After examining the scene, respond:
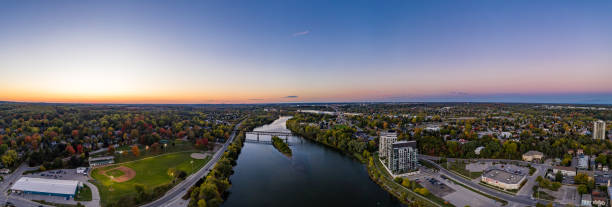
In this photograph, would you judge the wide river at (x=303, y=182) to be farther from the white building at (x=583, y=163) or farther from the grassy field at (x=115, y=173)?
the white building at (x=583, y=163)

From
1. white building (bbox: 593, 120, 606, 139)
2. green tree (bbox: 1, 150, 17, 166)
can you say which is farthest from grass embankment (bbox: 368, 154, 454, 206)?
green tree (bbox: 1, 150, 17, 166)

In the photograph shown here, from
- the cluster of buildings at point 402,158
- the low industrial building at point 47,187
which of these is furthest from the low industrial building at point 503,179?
the low industrial building at point 47,187

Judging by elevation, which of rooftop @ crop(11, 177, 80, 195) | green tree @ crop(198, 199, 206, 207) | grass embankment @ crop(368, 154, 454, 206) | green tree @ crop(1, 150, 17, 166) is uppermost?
green tree @ crop(1, 150, 17, 166)

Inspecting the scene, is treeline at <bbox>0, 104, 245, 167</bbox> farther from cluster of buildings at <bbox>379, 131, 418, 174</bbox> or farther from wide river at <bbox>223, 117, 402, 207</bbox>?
cluster of buildings at <bbox>379, 131, 418, 174</bbox>

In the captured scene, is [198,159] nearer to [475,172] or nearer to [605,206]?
[475,172]

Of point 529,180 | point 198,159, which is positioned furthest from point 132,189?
point 529,180

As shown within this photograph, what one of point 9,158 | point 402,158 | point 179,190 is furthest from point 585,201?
point 9,158
